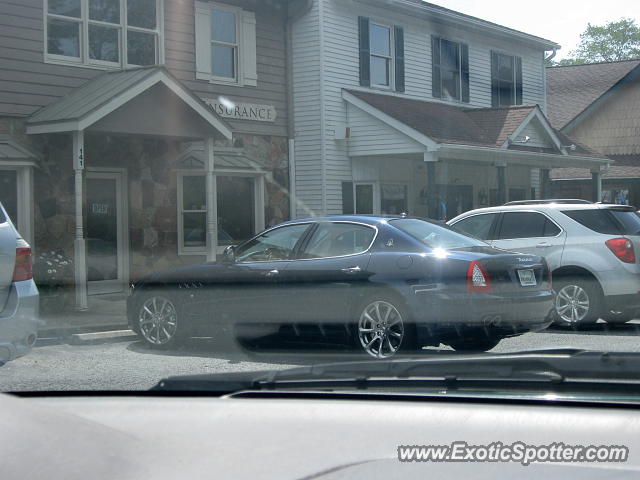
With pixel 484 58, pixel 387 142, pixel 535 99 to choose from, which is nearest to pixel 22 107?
pixel 387 142

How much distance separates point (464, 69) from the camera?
78.9 feet

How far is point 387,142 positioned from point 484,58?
6839 mm

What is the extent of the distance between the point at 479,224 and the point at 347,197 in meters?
8.42

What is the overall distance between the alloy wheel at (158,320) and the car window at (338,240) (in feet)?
5.77

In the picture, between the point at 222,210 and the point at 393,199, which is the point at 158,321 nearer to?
the point at 222,210

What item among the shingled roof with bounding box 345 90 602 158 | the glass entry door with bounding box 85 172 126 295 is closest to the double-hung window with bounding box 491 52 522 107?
the shingled roof with bounding box 345 90 602 158

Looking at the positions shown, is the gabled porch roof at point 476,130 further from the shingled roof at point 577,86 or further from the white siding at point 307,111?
the shingled roof at point 577,86

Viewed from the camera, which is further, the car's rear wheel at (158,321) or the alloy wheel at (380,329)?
the car's rear wheel at (158,321)

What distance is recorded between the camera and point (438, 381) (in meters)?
2.97

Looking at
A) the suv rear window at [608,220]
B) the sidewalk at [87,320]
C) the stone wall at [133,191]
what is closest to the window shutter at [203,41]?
the stone wall at [133,191]

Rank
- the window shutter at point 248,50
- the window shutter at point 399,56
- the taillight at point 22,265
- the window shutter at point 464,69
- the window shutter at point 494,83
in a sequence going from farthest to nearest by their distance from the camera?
the window shutter at point 494,83 → the window shutter at point 464,69 → the window shutter at point 399,56 → the window shutter at point 248,50 → the taillight at point 22,265

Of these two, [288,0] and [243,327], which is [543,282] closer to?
[243,327]

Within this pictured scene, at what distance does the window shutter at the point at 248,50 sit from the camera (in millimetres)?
18016

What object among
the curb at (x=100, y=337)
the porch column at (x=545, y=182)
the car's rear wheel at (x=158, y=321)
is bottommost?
the curb at (x=100, y=337)
